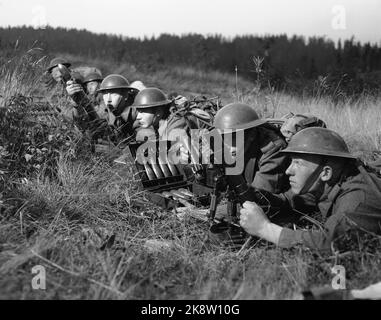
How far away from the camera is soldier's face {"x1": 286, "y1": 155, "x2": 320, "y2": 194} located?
12.8 ft

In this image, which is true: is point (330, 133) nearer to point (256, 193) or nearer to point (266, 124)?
point (256, 193)

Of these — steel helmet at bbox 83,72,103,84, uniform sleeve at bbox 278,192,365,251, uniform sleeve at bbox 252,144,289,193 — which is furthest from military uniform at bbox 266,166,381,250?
steel helmet at bbox 83,72,103,84

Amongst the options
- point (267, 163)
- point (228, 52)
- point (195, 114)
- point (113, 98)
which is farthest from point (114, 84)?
point (228, 52)

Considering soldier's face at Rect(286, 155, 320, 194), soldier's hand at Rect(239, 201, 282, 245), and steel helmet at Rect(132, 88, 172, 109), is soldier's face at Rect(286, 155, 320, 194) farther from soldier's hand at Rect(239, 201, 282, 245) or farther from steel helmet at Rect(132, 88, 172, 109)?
steel helmet at Rect(132, 88, 172, 109)

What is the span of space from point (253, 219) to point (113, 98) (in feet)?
14.3

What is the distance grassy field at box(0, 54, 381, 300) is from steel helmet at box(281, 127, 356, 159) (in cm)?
72

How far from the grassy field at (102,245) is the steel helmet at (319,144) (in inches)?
28.3

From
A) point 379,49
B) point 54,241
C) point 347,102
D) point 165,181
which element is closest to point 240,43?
point 379,49

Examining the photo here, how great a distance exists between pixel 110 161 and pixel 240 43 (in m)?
27.4

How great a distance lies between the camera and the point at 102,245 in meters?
3.67

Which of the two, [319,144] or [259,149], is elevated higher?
[319,144]

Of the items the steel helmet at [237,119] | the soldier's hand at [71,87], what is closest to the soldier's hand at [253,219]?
the steel helmet at [237,119]

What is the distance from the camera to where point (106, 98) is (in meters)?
7.68

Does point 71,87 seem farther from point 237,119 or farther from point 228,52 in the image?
point 228,52
